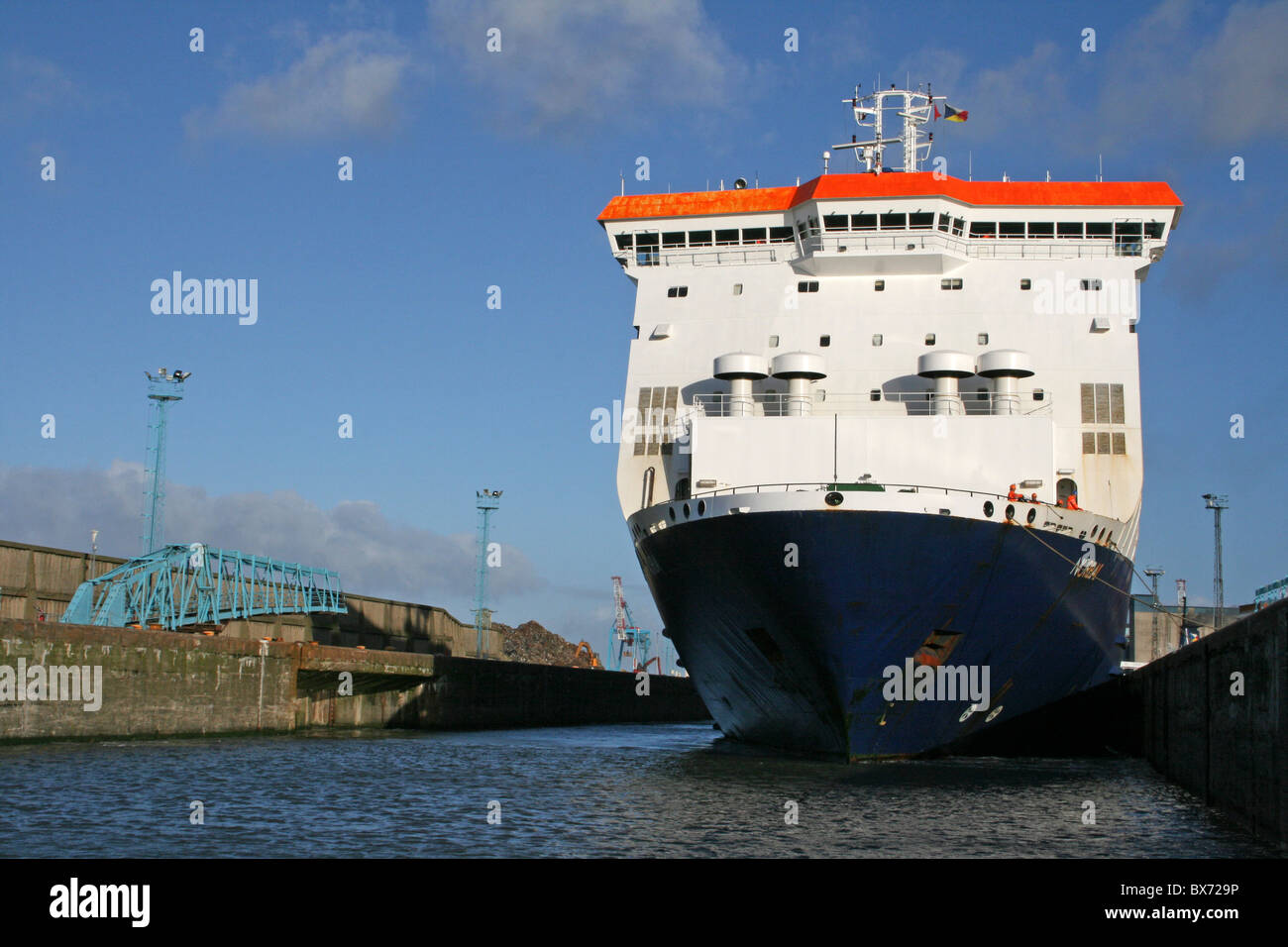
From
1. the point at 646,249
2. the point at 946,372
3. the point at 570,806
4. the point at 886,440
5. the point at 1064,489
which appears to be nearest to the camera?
the point at 570,806

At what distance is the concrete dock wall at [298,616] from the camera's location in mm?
36594

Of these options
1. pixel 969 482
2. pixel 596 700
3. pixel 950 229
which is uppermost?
pixel 950 229

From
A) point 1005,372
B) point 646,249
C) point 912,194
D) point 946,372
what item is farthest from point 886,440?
point 646,249

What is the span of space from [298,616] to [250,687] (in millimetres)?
20140

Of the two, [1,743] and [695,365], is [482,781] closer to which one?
[1,743]

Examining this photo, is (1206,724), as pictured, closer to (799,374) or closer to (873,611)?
(873,611)

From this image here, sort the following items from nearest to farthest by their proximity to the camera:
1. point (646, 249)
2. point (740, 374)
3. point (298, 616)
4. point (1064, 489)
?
point (1064, 489) → point (740, 374) → point (646, 249) → point (298, 616)

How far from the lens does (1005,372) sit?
25094 millimetres

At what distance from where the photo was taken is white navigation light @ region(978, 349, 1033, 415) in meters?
24.9
